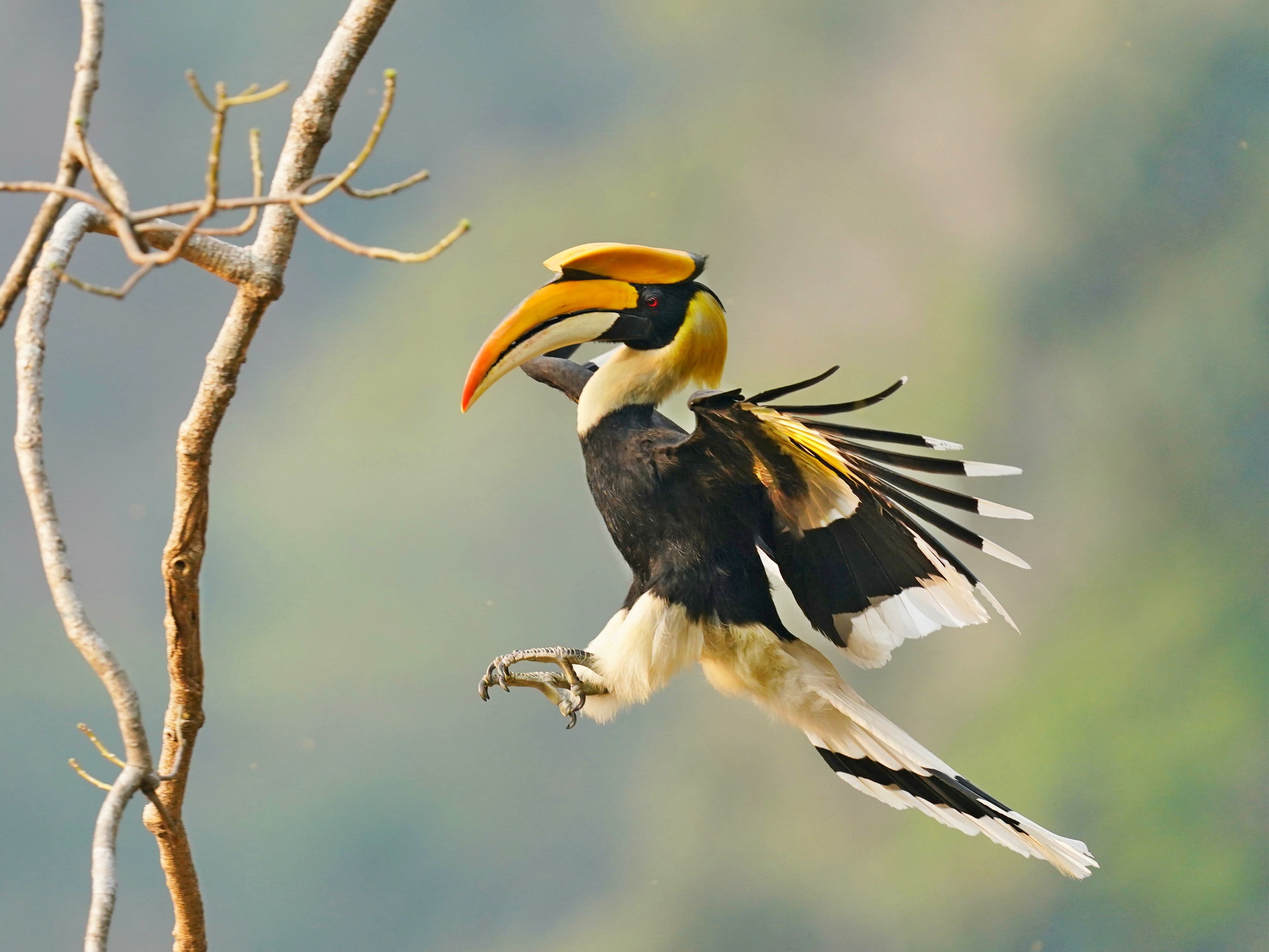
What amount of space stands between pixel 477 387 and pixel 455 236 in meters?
0.65

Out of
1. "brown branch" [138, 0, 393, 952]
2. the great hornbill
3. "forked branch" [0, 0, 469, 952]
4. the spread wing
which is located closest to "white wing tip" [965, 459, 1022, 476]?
the spread wing

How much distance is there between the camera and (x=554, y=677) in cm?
171

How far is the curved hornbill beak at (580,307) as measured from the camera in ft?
5.50

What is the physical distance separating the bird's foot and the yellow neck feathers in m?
0.35

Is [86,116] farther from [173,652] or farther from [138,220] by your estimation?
[173,652]

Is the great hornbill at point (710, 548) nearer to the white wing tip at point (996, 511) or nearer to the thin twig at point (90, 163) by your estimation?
the white wing tip at point (996, 511)

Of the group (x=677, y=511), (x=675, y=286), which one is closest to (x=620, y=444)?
(x=677, y=511)

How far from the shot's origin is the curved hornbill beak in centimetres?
168

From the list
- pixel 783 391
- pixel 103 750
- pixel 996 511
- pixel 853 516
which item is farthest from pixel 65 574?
pixel 996 511

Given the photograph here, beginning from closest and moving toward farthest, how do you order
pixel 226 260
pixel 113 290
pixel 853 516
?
pixel 113 290, pixel 226 260, pixel 853 516

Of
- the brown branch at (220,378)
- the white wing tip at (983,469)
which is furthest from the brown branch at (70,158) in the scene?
the white wing tip at (983,469)

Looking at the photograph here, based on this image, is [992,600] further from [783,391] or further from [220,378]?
[220,378]

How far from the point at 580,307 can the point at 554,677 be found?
22.0 inches

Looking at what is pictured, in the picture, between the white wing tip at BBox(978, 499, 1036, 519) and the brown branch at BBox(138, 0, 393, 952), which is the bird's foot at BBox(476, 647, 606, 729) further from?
the white wing tip at BBox(978, 499, 1036, 519)
